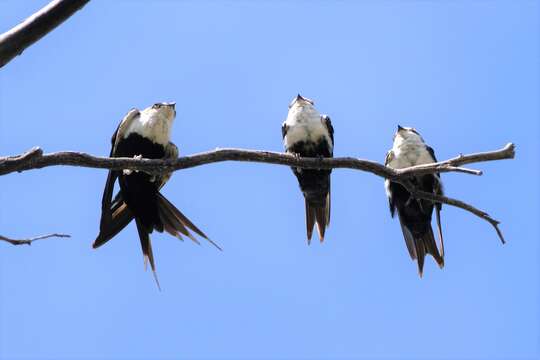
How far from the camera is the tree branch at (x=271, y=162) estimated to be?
184 inches

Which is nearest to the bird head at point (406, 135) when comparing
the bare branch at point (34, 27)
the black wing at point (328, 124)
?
the black wing at point (328, 124)

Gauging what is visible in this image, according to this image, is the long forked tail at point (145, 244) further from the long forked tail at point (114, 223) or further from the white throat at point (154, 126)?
the white throat at point (154, 126)

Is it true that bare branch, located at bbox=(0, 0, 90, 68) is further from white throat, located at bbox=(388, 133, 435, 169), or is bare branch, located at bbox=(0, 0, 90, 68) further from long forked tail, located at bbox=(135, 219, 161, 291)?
white throat, located at bbox=(388, 133, 435, 169)

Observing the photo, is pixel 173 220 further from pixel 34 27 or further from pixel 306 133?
pixel 34 27

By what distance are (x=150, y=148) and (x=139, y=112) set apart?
516 mm

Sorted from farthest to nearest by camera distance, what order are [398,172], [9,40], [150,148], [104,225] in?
[150,148], [104,225], [398,172], [9,40]

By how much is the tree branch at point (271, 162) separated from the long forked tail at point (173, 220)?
77 centimetres

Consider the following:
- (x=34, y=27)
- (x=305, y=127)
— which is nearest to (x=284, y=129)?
(x=305, y=127)

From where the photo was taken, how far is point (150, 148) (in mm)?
6633

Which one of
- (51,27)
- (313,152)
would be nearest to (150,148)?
(313,152)

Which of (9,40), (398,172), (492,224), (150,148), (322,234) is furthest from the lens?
(322,234)

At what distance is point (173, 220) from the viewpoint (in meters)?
6.04

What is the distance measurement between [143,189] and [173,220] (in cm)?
53

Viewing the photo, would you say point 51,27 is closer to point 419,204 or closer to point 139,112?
point 139,112
